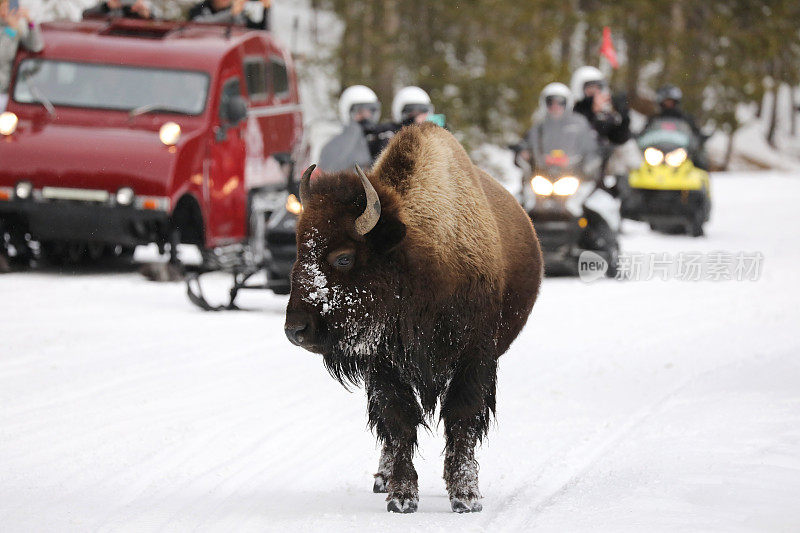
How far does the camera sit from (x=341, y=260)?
5.62 m

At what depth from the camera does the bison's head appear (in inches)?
218

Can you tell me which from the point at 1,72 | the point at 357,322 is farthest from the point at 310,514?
the point at 1,72

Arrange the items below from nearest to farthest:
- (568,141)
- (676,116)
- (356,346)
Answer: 1. (356,346)
2. (568,141)
3. (676,116)

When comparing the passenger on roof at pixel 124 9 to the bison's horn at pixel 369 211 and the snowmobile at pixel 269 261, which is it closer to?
the snowmobile at pixel 269 261

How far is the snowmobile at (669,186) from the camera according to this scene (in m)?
19.8

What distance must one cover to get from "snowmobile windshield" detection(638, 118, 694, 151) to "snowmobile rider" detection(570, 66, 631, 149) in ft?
9.36

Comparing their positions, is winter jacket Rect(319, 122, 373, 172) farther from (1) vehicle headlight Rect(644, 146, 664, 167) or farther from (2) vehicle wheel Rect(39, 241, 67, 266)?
(1) vehicle headlight Rect(644, 146, 664, 167)

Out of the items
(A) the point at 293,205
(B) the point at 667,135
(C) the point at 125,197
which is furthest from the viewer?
(B) the point at 667,135

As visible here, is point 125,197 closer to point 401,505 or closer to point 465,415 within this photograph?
point 465,415

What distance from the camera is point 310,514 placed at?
18.7 feet

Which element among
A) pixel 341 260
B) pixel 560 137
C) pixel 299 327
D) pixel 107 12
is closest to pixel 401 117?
pixel 560 137

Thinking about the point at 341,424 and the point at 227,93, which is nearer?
the point at 341,424

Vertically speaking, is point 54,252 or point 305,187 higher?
point 305,187

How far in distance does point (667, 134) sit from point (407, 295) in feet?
50.7
